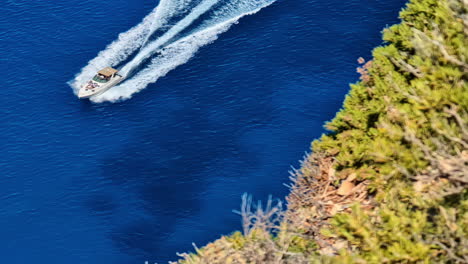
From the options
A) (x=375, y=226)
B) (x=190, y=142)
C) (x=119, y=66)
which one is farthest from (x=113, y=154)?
(x=375, y=226)

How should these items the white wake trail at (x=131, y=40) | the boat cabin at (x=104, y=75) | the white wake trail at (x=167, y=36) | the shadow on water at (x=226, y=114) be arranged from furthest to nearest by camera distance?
the white wake trail at (x=167, y=36) → the white wake trail at (x=131, y=40) → the boat cabin at (x=104, y=75) → the shadow on water at (x=226, y=114)

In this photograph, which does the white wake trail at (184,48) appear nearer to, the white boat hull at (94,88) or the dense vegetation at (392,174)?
the white boat hull at (94,88)

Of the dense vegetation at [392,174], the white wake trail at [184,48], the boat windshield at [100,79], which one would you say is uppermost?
the white wake trail at [184,48]

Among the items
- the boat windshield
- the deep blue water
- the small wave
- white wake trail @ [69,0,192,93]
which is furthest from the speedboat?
white wake trail @ [69,0,192,93]

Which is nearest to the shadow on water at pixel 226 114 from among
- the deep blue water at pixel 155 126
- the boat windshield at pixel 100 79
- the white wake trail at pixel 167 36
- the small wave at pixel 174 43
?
the deep blue water at pixel 155 126

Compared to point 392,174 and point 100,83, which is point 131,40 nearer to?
point 100,83

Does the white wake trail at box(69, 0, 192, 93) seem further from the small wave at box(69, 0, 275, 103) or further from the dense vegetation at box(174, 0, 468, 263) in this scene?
the dense vegetation at box(174, 0, 468, 263)

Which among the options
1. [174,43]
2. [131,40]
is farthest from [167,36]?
[131,40]
